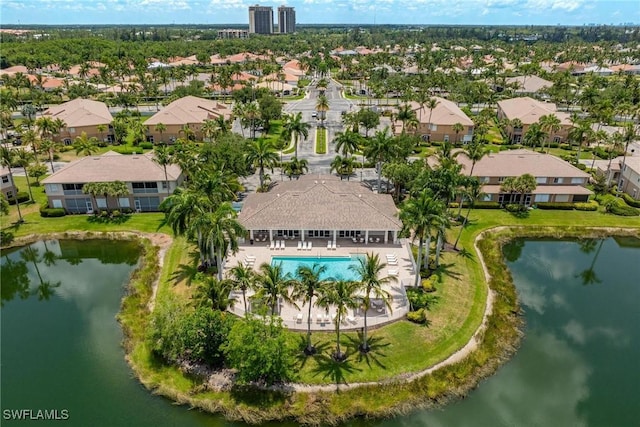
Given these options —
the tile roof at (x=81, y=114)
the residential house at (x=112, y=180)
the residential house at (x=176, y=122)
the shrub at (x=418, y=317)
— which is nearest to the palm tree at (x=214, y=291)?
the shrub at (x=418, y=317)

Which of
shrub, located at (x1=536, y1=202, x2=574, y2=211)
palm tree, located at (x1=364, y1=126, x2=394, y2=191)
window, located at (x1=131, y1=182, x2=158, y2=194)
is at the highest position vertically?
palm tree, located at (x1=364, y1=126, x2=394, y2=191)

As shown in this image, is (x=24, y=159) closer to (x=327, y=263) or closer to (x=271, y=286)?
(x=327, y=263)

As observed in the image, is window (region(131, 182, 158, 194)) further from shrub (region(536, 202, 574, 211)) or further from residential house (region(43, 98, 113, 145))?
shrub (region(536, 202, 574, 211))

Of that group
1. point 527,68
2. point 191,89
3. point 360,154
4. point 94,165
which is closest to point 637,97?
point 527,68

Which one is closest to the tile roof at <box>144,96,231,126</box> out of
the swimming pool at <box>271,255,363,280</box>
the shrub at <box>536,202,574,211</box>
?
the swimming pool at <box>271,255,363,280</box>

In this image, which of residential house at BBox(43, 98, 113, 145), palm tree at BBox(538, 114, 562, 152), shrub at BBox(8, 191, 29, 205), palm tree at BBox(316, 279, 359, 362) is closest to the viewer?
palm tree at BBox(316, 279, 359, 362)
